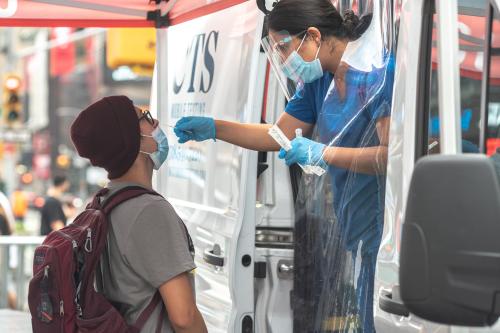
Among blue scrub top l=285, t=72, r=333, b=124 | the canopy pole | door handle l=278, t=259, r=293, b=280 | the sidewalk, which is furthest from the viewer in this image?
the sidewalk

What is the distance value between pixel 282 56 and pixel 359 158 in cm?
77

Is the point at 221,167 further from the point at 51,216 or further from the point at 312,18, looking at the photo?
the point at 51,216

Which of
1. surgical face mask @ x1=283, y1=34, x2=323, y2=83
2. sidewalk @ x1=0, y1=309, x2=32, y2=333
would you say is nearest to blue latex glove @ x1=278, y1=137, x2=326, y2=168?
surgical face mask @ x1=283, y1=34, x2=323, y2=83

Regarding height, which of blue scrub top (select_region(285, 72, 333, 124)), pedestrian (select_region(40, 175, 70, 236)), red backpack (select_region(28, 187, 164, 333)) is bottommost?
pedestrian (select_region(40, 175, 70, 236))

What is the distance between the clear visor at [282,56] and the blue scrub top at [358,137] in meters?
0.30

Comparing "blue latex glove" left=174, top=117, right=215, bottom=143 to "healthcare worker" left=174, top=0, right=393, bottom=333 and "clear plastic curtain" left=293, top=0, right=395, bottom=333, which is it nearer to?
"healthcare worker" left=174, top=0, right=393, bottom=333

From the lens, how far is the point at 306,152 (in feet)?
11.6

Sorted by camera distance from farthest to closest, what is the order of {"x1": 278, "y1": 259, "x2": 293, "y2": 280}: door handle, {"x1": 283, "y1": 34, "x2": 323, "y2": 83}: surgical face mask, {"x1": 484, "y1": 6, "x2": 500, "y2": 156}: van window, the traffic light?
the traffic light → {"x1": 278, "y1": 259, "x2": 293, "y2": 280}: door handle → {"x1": 283, "y1": 34, "x2": 323, "y2": 83}: surgical face mask → {"x1": 484, "y1": 6, "x2": 500, "y2": 156}: van window

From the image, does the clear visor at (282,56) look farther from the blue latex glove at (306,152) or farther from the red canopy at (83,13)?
the red canopy at (83,13)

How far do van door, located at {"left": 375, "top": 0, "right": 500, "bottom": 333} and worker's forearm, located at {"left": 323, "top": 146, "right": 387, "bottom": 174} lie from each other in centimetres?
34

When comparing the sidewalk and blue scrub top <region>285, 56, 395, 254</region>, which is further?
the sidewalk

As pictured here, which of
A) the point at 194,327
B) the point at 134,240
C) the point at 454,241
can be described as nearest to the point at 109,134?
the point at 134,240

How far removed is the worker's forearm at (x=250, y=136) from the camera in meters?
4.11

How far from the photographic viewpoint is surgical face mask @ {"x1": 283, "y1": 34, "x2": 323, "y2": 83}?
3.74 m
